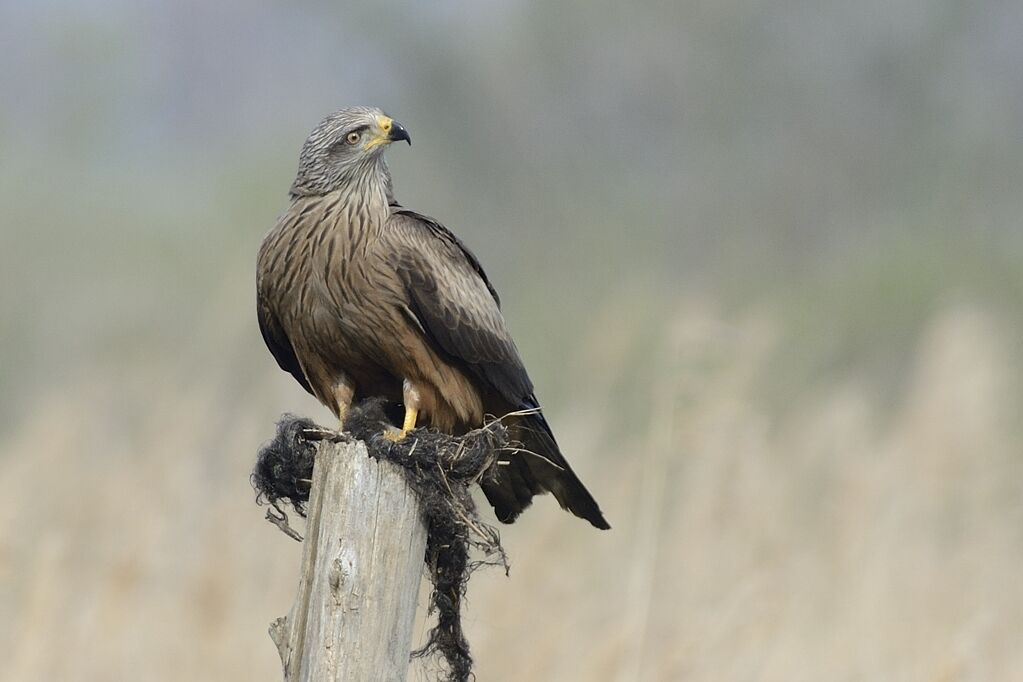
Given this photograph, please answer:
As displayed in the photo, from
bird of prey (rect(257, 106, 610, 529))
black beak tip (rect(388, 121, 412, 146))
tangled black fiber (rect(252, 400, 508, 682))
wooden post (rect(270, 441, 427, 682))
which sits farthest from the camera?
black beak tip (rect(388, 121, 412, 146))

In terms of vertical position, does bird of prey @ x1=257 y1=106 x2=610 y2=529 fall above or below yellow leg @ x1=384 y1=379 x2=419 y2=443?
above

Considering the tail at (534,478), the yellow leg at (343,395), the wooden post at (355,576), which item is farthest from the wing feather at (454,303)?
the wooden post at (355,576)

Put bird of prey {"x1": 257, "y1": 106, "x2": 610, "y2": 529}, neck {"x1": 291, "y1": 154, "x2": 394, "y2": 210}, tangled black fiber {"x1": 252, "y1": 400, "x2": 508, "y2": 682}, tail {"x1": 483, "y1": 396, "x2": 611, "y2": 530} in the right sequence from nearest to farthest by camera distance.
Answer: tangled black fiber {"x1": 252, "y1": 400, "x2": 508, "y2": 682} < bird of prey {"x1": 257, "y1": 106, "x2": 610, "y2": 529} < tail {"x1": 483, "y1": 396, "x2": 611, "y2": 530} < neck {"x1": 291, "y1": 154, "x2": 394, "y2": 210}

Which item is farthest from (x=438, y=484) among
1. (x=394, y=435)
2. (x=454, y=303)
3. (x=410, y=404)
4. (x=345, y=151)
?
(x=345, y=151)

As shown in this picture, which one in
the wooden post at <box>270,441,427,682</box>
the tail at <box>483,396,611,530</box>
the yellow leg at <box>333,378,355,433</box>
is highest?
the yellow leg at <box>333,378,355,433</box>

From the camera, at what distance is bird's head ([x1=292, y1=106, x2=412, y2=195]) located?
525 centimetres

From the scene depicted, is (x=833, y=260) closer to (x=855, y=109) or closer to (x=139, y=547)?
(x=855, y=109)

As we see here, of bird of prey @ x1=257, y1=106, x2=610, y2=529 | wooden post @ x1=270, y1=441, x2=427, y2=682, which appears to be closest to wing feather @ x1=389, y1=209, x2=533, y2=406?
bird of prey @ x1=257, y1=106, x2=610, y2=529

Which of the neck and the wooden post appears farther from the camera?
the neck

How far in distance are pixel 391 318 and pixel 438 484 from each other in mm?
824

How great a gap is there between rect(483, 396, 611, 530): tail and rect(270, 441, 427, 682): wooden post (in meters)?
0.86

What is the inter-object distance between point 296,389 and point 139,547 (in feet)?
3.76

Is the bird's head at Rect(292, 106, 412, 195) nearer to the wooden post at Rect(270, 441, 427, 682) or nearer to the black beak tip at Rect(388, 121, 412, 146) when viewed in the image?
the black beak tip at Rect(388, 121, 412, 146)

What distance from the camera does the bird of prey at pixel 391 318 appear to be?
16.0 feet
